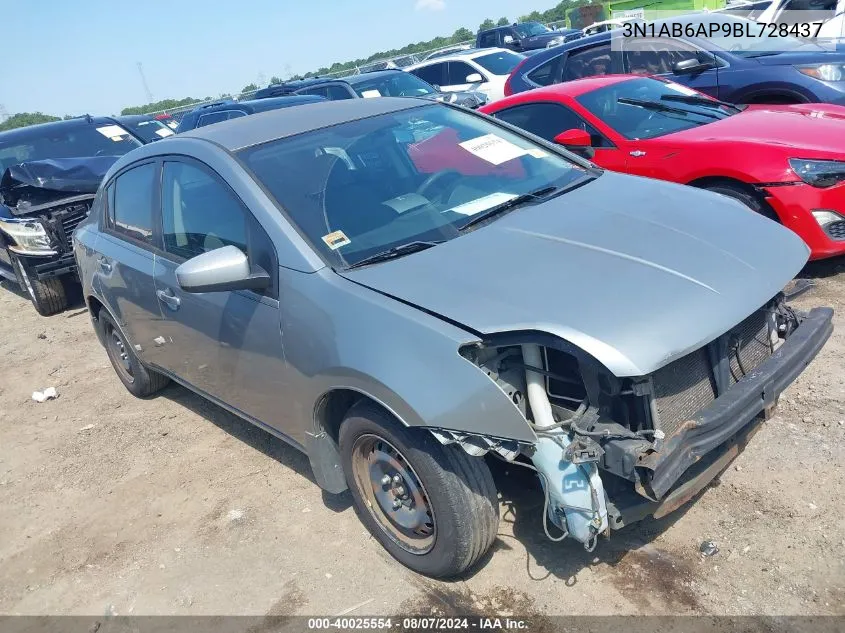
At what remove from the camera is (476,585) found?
2875mm

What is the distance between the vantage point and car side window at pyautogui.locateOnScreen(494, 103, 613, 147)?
231 inches

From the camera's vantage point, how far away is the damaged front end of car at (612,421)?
2.31m

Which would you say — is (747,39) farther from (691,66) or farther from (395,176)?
(395,176)

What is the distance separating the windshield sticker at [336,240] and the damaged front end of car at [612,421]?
32.7 inches

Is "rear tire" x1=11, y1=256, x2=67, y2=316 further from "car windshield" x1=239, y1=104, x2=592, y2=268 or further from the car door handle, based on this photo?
"car windshield" x1=239, y1=104, x2=592, y2=268

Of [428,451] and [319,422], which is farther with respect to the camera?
[319,422]

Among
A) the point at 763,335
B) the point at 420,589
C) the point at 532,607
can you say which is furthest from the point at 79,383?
the point at 763,335

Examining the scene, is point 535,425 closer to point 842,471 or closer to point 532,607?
point 532,607

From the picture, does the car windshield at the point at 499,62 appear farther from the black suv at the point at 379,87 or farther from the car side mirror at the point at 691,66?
the car side mirror at the point at 691,66

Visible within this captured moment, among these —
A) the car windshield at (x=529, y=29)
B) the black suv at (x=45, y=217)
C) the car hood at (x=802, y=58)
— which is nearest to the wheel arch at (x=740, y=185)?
the car hood at (x=802, y=58)

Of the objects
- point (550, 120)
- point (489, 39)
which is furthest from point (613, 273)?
point (489, 39)

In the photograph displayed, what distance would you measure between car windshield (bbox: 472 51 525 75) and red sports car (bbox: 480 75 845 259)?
25.1 ft

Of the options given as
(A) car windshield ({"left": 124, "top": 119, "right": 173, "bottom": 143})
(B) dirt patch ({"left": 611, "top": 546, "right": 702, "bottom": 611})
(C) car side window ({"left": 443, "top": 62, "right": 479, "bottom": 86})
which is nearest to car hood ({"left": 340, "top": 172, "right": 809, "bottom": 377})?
(B) dirt patch ({"left": 611, "top": 546, "right": 702, "bottom": 611})

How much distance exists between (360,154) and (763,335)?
1.98 meters
